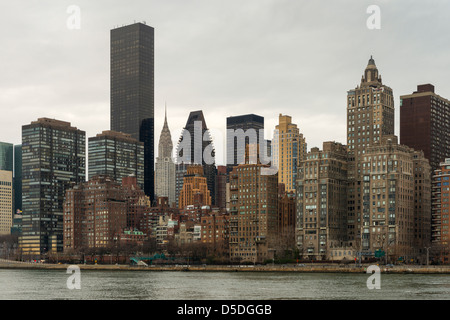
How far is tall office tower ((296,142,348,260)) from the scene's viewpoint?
186m

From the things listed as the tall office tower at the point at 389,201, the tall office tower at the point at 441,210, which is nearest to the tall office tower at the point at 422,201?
the tall office tower at the point at 389,201

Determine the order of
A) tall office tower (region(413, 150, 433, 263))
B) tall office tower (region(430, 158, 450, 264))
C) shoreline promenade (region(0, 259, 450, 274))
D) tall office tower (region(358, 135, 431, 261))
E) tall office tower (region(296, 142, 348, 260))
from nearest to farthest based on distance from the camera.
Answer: shoreline promenade (region(0, 259, 450, 274)), tall office tower (region(358, 135, 431, 261)), tall office tower (region(430, 158, 450, 264)), tall office tower (region(296, 142, 348, 260)), tall office tower (region(413, 150, 433, 263))

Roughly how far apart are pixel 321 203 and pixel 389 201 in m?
18.8

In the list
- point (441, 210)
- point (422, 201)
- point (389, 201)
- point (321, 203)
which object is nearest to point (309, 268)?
point (389, 201)

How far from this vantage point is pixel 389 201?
584 ft

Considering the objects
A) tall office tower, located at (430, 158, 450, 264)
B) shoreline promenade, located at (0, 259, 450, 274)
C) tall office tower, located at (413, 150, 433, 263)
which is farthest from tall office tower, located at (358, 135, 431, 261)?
shoreline promenade, located at (0, 259, 450, 274)

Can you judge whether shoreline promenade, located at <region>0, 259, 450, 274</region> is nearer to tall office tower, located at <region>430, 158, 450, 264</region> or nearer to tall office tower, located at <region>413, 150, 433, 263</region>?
tall office tower, located at <region>430, 158, 450, 264</region>

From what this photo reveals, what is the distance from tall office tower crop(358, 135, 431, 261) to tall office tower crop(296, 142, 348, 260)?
7487 millimetres

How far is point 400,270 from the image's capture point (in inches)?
5694

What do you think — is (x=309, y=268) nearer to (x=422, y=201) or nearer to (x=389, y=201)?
(x=389, y=201)

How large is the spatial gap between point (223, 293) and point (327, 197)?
10695 centimetres
